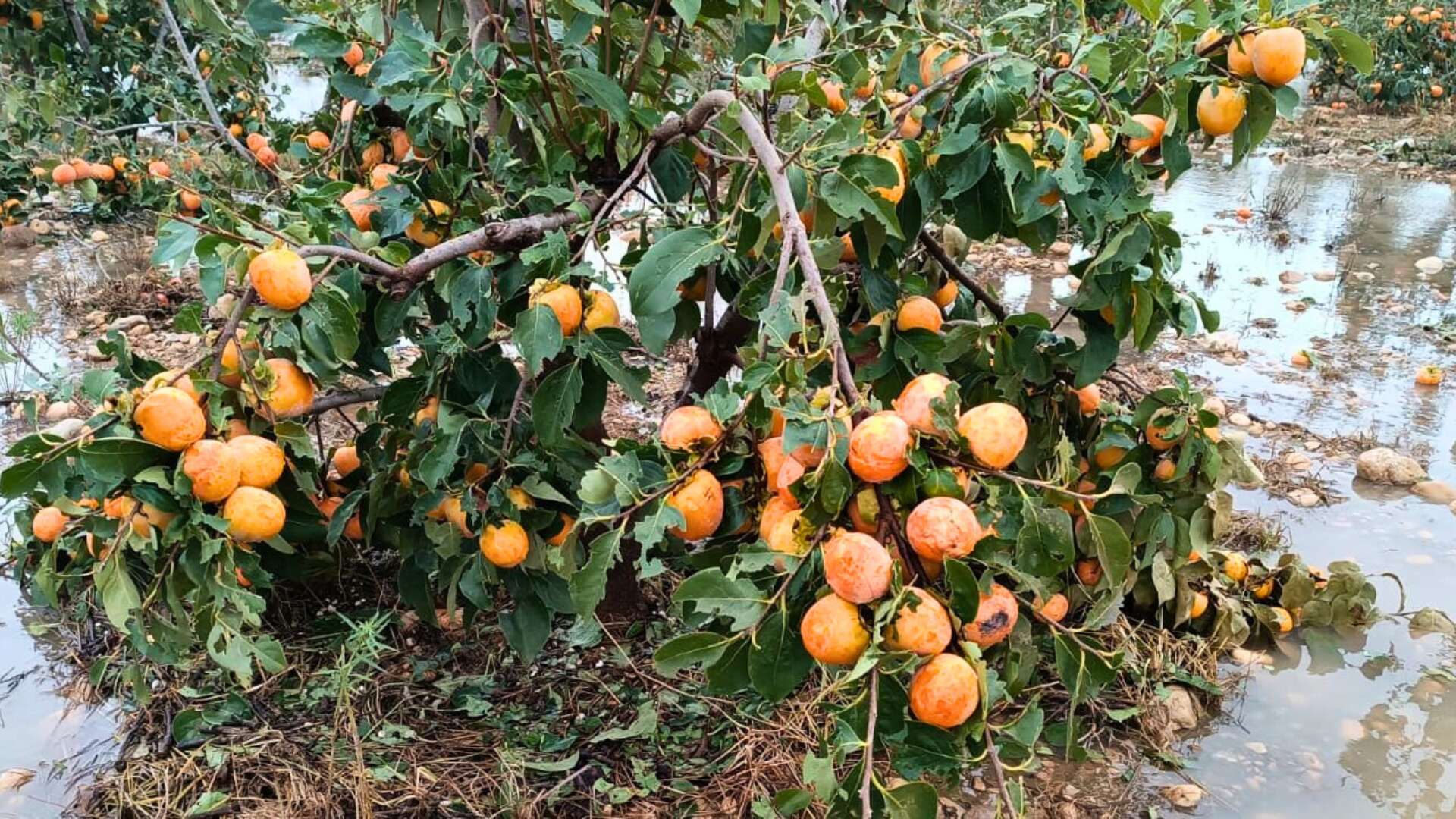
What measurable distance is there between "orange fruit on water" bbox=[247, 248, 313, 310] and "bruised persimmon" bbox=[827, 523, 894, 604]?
2.57 feet

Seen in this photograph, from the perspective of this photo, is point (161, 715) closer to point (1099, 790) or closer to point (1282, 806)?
point (1099, 790)

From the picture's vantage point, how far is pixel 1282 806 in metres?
2.16

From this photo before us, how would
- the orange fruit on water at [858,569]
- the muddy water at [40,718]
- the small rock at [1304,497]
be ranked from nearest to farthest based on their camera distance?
the orange fruit on water at [858,569], the muddy water at [40,718], the small rock at [1304,497]

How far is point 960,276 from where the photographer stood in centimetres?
208

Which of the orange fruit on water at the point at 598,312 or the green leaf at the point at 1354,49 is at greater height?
the green leaf at the point at 1354,49

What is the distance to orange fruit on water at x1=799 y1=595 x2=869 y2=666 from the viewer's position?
1044mm

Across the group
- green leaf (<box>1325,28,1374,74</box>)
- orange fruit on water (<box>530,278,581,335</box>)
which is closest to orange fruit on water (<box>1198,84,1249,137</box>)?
green leaf (<box>1325,28,1374,74</box>)

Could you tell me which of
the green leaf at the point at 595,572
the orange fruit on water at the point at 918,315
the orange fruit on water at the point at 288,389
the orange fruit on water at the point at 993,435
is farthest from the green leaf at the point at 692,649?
the orange fruit on water at the point at 918,315

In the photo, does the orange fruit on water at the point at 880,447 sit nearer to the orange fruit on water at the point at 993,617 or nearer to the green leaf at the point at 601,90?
the orange fruit on water at the point at 993,617

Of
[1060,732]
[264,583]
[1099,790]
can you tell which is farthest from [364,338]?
[1099,790]

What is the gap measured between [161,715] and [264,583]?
86 cm

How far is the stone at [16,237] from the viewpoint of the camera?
18.3ft

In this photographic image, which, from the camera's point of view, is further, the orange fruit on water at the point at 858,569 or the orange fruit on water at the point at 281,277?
the orange fruit on water at the point at 281,277

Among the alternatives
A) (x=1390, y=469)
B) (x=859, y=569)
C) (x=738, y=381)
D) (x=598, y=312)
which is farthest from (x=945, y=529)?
(x=1390, y=469)
